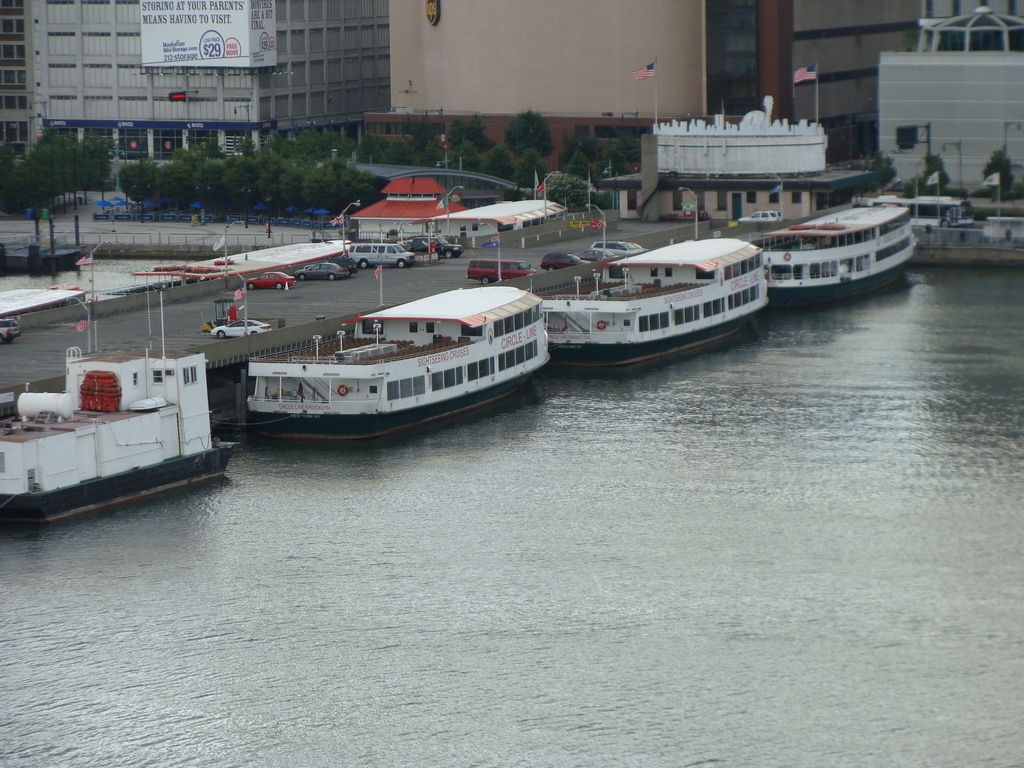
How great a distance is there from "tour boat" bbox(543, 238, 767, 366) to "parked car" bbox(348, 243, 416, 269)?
14416mm

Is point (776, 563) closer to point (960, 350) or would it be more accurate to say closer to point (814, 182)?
point (960, 350)

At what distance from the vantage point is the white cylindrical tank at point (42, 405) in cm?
5497

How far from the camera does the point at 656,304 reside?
3273 inches

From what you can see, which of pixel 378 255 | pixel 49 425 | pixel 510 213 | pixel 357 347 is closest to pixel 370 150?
pixel 510 213

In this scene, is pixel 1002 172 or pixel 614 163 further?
pixel 614 163

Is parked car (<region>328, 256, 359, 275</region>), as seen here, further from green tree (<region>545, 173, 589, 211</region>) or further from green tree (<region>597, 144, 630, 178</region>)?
green tree (<region>597, 144, 630, 178</region>)

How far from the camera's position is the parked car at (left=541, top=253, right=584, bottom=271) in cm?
9756

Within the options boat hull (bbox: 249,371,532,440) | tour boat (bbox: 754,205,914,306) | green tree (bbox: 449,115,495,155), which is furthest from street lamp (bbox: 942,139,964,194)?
boat hull (bbox: 249,371,532,440)

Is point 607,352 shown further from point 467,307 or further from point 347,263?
point 347,263

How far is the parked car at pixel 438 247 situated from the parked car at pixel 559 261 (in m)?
12.5

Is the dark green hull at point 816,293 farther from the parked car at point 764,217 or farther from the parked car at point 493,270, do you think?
the parked car at point 493,270

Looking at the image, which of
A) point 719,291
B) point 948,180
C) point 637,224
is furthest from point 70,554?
point 948,180

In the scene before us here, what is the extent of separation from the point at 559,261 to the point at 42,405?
47.7m

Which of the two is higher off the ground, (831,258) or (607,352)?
(831,258)
